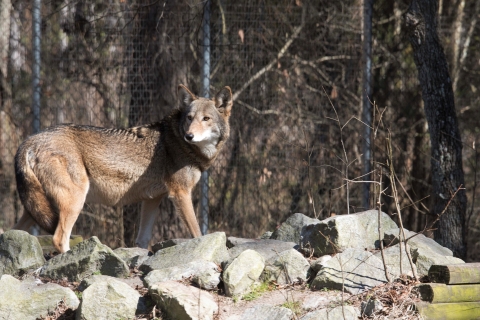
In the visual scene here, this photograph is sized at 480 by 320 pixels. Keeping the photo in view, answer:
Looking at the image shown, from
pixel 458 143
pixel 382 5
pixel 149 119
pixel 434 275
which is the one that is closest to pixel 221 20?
pixel 149 119

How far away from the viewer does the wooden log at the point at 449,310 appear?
387 centimetres

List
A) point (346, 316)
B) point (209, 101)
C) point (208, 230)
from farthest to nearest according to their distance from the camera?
point (208, 230) → point (209, 101) → point (346, 316)

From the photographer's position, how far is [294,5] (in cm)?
864

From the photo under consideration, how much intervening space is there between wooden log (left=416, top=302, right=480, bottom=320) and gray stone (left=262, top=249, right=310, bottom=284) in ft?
2.98

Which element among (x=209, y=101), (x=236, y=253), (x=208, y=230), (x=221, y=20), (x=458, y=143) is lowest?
(x=208, y=230)

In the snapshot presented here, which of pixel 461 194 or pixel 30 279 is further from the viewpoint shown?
pixel 461 194

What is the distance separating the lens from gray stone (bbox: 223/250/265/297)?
429 cm

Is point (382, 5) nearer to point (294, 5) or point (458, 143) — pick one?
point (294, 5)

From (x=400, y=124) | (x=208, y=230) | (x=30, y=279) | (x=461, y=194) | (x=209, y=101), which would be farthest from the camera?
(x=400, y=124)

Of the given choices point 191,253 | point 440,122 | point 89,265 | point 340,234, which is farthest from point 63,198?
point 440,122

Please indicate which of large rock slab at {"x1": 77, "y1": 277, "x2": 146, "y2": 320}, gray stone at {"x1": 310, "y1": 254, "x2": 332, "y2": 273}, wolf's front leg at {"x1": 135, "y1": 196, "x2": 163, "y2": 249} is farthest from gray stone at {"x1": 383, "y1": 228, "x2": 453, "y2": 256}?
wolf's front leg at {"x1": 135, "y1": 196, "x2": 163, "y2": 249}

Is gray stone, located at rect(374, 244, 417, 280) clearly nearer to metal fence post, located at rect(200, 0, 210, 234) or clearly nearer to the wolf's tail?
the wolf's tail

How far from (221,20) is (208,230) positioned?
2852 millimetres

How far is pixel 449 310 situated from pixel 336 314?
0.74 metres
